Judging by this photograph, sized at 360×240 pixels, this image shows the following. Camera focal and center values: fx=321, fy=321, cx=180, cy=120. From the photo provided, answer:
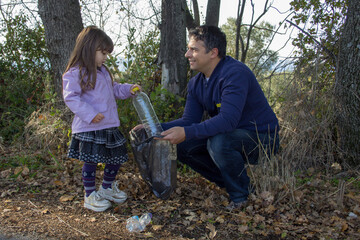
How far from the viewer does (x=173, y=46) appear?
15.4 feet

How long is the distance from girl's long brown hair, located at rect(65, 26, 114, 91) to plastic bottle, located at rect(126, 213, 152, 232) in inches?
46.3

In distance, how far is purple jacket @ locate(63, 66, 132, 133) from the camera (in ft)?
8.62

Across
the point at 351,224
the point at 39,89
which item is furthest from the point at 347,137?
the point at 39,89

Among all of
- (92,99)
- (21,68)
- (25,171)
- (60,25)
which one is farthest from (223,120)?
(21,68)

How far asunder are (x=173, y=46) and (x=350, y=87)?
94.9 inches

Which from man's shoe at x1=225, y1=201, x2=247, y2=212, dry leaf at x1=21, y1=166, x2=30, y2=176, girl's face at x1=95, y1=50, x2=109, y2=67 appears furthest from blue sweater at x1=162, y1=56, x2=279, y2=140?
dry leaf at x1=21, y1=166, x2=30, y2=176

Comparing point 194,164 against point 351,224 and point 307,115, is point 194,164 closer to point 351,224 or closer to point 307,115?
point 351,224

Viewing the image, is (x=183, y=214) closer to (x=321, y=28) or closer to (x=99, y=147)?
(x=99, y=147)

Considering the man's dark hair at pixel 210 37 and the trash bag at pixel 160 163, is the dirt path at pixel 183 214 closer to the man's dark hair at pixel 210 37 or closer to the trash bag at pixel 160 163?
the trash bag at pixel 160 163

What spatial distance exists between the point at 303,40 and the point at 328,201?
280 cm

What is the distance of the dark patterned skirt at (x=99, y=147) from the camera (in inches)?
110

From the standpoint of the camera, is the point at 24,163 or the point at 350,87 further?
the point at 24,163

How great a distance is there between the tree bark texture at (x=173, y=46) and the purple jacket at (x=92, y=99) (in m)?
1.64

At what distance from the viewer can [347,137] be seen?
398 centimetres
